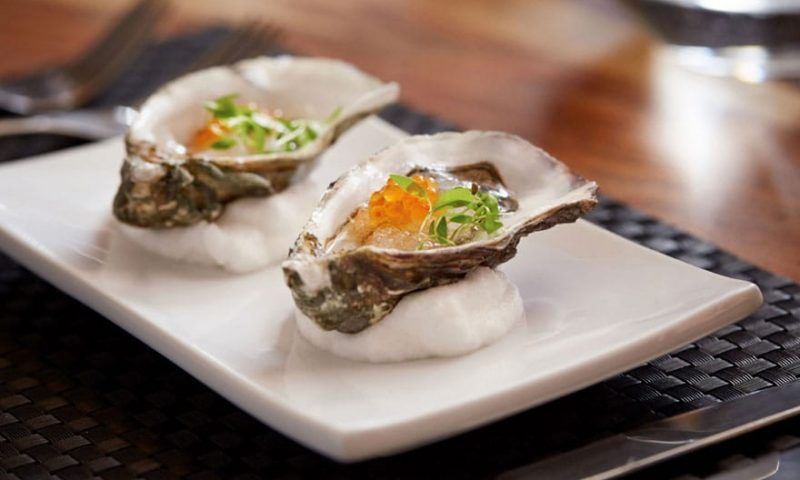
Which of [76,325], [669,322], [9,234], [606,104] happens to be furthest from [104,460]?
[606,104]

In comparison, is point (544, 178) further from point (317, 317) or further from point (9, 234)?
point (9, 234)

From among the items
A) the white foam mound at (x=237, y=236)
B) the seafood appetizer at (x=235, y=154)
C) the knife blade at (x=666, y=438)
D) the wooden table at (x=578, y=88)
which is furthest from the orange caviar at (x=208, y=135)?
the knife blade at (x=666, y=438)

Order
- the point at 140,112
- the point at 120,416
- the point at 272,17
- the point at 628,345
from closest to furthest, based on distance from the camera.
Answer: the point at 628,345, the point at 120,416, the point at 140,112, the point at 272,17

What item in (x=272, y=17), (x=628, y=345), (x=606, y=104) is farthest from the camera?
(x=272, y=17)

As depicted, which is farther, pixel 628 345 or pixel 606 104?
pixel 606 104

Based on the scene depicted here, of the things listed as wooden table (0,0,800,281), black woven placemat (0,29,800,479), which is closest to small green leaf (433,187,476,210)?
black woven placemat (0,29,800,479)

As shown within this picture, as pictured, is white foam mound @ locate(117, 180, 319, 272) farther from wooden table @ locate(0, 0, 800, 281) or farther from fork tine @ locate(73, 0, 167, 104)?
fork tine @ locate(73, 0, 167, 104)

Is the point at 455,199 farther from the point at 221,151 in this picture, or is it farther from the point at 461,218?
the point at 221,151
